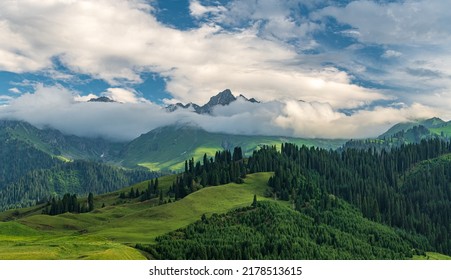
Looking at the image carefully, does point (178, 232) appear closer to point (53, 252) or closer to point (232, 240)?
point (232, 240)

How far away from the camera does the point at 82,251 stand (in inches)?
4786

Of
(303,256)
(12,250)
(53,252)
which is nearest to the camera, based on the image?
(53,252)

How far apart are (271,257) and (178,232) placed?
37986 millimetres
